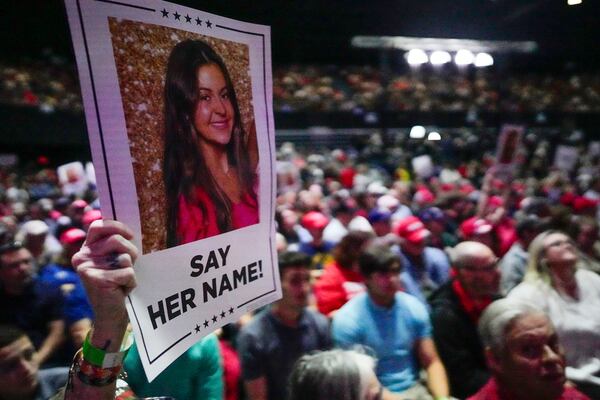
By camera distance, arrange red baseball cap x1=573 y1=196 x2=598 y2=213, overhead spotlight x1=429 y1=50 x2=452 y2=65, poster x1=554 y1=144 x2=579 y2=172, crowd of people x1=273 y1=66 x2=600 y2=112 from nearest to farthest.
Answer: red baseball cap x1=573 y1=196 x2=598 y2=213, poster x1=554 y1=144 x2=579 y2=172, crowd of people x1=273 y1=66 x2=600 y2=112, overhead spotlight x1=429 y1=50 x2=452 y2=65

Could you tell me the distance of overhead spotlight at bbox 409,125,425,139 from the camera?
15605mm

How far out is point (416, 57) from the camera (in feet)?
64.4

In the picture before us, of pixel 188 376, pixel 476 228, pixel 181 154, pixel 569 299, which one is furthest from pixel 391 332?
pixel 181 154

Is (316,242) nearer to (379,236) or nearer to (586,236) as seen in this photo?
(379,236)

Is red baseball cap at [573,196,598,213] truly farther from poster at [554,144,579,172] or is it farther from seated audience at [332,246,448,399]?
seated audience at [332,246,448,399]

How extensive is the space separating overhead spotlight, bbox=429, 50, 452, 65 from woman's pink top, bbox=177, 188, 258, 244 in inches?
740

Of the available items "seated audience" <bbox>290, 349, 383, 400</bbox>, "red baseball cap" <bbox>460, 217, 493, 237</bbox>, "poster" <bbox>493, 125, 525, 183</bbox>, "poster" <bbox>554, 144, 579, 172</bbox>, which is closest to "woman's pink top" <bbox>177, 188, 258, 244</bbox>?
"seated audience" <bbox>290, 349, 383, 400</bbox>

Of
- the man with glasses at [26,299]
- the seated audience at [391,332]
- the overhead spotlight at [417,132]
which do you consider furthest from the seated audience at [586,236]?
the overhead spotlight at [417,132]

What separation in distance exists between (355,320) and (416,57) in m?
17.7

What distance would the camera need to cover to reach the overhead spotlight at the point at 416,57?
19503 millimetres

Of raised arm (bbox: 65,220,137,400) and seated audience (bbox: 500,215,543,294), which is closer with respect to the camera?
raised arm (bbox: 65,220,137,400)

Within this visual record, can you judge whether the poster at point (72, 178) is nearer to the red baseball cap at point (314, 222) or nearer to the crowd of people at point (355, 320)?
the crowd of people at point (355, 320)

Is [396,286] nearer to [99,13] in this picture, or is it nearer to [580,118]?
[99,13]

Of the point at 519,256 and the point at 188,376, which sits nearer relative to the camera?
the point at 188,376
